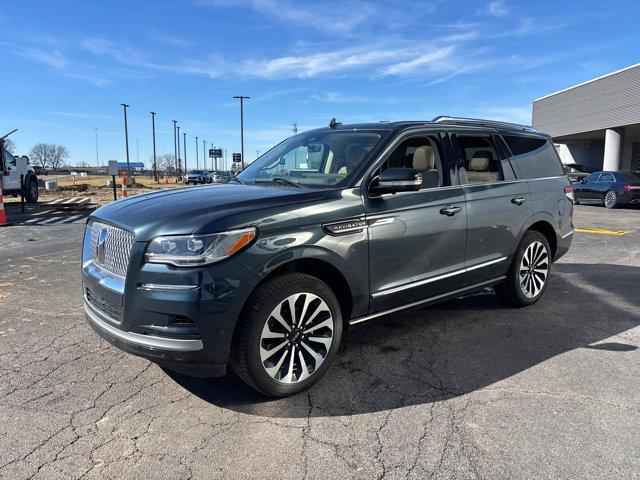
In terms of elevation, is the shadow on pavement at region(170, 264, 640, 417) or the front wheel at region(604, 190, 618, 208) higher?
the front wheel at region(604, 190, 618, 208)

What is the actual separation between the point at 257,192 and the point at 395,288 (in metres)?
1.29

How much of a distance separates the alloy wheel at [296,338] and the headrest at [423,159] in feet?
5.53

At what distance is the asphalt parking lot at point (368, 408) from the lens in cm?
264

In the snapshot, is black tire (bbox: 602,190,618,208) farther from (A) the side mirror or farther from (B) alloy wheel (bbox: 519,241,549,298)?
(A) the side mirror

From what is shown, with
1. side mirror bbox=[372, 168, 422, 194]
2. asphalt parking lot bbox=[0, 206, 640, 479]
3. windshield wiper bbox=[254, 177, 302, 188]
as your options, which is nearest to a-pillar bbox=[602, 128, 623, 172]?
asphalt parking lot bbox=[0, 206, 640, 479]

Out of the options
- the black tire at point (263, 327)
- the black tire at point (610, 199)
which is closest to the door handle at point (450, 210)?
the black tire at point (263, 327)

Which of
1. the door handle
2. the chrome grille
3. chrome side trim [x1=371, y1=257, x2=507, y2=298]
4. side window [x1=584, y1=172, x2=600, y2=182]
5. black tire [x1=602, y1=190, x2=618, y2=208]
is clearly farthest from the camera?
side window [x1=584, y1=172, x2=600, y2=182]

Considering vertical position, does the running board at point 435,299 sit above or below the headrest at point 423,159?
below

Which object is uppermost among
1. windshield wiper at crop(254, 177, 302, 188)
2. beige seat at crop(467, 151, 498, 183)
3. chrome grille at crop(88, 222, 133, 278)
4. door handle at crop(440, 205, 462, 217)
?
beige seat at crop(467, 151, 498, 183)

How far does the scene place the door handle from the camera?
4236mm

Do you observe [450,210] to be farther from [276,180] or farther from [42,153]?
[42,153]

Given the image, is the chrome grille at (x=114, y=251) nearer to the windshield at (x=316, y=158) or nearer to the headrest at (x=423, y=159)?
the windshield at (x=316, y=158)

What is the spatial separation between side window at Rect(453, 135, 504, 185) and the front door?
0.75ft

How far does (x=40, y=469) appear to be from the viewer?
258cm
